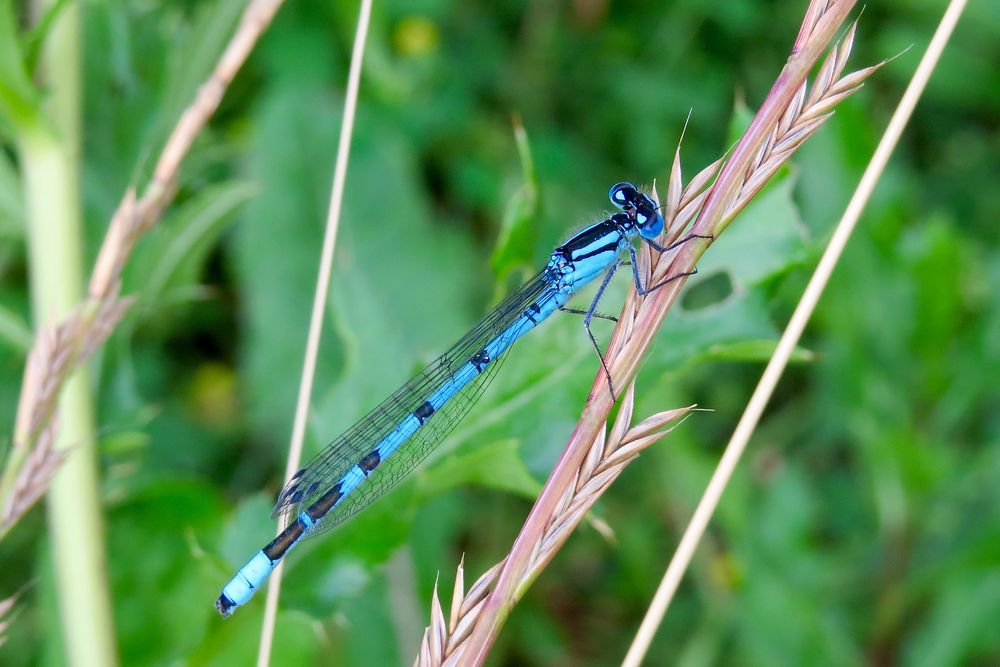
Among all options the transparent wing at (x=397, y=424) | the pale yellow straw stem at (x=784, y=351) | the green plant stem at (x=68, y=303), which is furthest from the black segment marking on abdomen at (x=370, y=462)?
the pale yellow straw stem at (x=784, y=351)

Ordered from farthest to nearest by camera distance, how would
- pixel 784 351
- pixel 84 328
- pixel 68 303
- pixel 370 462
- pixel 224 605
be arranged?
pixel 370 462 < pixel 68 303 < pixel 224 605 < pixel 84 328 < pixel 784 351

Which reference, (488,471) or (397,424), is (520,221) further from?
(397,424)

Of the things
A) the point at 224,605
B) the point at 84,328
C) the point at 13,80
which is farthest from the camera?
the point at 13,80

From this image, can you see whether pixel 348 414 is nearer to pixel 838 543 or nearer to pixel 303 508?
pixel 303 508

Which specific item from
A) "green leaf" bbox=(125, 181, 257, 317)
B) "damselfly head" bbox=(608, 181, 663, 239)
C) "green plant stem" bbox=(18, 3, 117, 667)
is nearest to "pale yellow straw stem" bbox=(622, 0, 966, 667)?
"damselfly head" bbox=(608, 181, 663, 239)

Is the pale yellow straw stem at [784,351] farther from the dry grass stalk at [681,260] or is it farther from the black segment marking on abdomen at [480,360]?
the black segment marking on abdomen at [480,360]

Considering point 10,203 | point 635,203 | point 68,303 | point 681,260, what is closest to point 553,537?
point 681,260

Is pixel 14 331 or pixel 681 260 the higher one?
pixel 14 331
